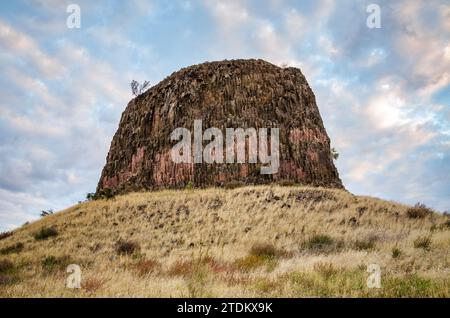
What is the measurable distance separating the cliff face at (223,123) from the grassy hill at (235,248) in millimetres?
9552

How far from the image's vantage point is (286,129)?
4819cm

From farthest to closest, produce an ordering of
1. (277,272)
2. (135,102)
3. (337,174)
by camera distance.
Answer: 1. (135,102)
2. (337,174)
3. (277,272)

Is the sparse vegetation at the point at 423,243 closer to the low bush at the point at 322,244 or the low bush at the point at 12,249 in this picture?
the low bush at the point at 322,244

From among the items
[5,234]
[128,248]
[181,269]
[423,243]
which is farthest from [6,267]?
[423,243]

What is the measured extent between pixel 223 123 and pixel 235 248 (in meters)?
29.4

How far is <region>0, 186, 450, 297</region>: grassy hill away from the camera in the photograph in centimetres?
961

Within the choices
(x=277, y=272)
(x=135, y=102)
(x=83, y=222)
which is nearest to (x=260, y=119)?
(x=135, y=102)

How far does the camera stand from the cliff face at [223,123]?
45.9 meters

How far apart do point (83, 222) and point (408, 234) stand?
21212 mm

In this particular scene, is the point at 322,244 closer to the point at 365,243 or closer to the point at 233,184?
the point at 365,243

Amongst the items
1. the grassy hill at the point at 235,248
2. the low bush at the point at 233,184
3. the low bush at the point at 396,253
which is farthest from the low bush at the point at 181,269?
the low bush at the point at 233,184

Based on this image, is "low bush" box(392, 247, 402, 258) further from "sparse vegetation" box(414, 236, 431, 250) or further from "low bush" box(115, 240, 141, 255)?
"low bush" box(115, 240, 141, 255)
